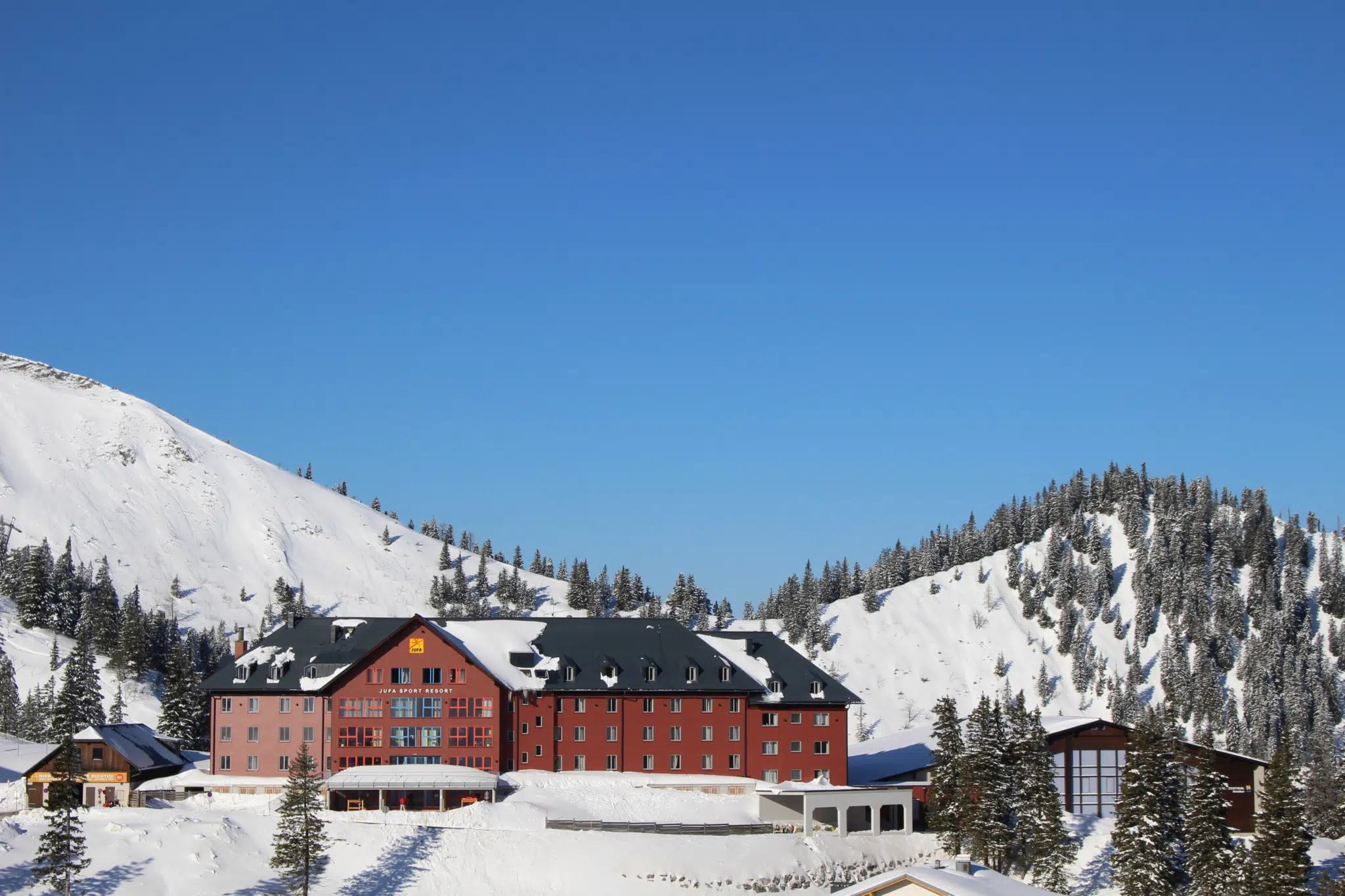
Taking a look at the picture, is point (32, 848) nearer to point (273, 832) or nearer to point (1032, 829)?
point (273, 832)

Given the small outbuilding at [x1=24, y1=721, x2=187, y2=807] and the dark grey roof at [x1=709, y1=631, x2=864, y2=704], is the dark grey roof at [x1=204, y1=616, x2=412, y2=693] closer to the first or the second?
the small outbuilding at [x1=24, y1=721, x2=187, y2=807]

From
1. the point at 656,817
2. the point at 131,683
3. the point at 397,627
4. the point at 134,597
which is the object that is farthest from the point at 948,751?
the point at 134,597

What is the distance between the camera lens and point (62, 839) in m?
61.5

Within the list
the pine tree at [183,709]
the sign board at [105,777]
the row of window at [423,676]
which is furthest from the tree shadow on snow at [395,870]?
the pine tree at [183,709]

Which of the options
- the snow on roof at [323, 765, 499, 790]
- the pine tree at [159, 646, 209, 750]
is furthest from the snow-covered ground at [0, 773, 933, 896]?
the pine tree at [159, 646, 209, 750]

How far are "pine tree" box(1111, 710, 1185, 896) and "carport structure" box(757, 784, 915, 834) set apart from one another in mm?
15100

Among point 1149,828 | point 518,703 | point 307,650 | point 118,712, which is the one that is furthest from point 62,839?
point 118,712

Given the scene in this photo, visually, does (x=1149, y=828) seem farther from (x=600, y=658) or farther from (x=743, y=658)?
(x=600, y=658)

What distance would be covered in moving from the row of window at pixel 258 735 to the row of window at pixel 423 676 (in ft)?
16.3

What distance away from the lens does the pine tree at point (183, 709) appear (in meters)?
108

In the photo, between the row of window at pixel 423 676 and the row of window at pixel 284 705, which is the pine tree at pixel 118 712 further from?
the row of window at pixel 423 676

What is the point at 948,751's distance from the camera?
82.4m

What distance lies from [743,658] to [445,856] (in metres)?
32.0

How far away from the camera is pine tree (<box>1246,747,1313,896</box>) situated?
192 ft
